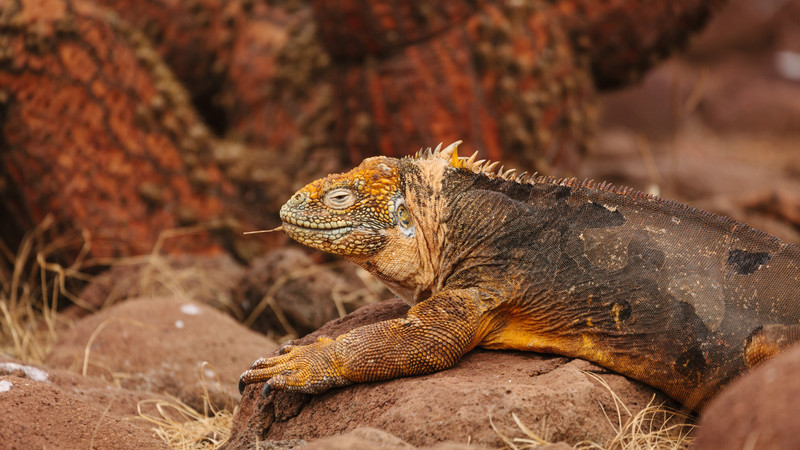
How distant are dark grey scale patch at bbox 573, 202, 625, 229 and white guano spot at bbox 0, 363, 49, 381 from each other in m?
3.68

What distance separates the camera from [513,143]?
33.3 ft

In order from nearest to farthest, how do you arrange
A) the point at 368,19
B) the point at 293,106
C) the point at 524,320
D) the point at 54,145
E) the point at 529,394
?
the point at 529,394
the point at 524,320
the point at 54,145
the point at 368,19
the point at 293,106

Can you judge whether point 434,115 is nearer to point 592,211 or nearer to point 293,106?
point 293,106

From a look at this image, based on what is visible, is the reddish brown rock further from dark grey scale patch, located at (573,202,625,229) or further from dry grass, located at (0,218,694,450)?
dark grey scale patch, located at (573,202,625,229)

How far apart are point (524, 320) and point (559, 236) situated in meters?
0.53

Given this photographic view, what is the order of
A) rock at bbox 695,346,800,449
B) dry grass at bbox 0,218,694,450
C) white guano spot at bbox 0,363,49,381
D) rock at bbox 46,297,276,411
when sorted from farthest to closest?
rock at bbox 46,297,276,411 < dry grass at bbox 0,218,694,450 < white guano spot at bbox 0,363,49,381 < rock at bbox 695,346,800,449

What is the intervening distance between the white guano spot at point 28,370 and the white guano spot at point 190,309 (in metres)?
1.64

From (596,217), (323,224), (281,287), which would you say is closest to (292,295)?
(281,287)

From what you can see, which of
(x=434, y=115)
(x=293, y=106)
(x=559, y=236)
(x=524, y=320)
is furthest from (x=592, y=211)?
(x=293, y=106)

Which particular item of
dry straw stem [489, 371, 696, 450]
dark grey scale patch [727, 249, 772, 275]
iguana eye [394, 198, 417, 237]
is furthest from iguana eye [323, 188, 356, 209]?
dark grey scale patch [727, 249, 772, 275]

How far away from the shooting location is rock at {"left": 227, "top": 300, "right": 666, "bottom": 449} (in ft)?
13.0

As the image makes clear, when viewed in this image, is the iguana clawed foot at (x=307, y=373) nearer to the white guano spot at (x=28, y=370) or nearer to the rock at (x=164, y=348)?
the rock at (x=164, y=348)

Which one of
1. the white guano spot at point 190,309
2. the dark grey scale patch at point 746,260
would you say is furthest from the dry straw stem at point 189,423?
the dark grey scale patch at point 746,260

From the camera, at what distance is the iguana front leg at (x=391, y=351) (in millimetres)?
4352
